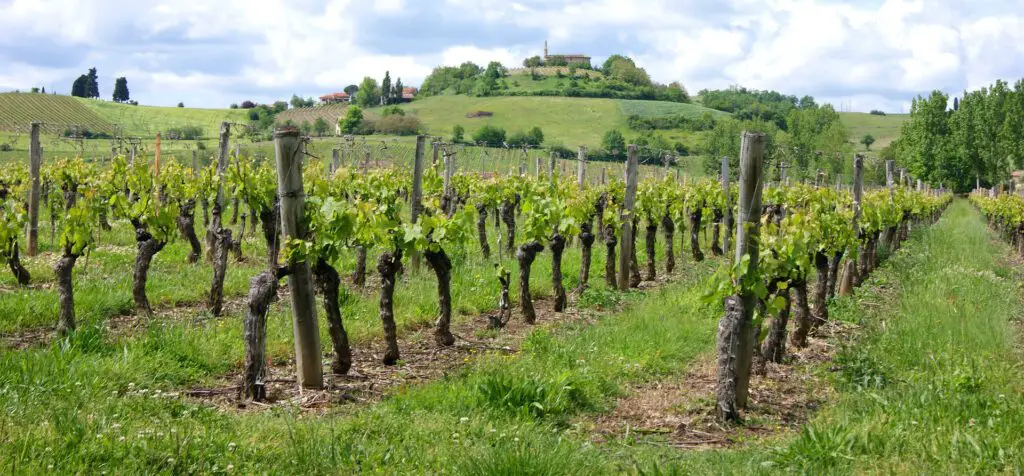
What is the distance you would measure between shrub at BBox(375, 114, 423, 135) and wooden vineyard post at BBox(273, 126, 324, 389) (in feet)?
234

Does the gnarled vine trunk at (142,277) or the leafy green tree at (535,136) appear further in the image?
the leafy green tree at (535,136)

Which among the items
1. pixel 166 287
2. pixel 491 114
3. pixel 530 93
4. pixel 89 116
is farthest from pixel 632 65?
pixel 166 287

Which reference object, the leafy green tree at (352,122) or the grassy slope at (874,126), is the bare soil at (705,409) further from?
the grassy slope at (874,126)

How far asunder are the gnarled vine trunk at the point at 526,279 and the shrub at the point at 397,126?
6726 centimetres

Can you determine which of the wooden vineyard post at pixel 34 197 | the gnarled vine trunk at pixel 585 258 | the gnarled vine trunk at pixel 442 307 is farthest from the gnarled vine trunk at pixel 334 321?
the wooden vineyard post at pixel 34 197

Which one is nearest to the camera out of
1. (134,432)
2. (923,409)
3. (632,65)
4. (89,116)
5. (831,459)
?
(134,432)

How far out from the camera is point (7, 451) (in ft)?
14.1

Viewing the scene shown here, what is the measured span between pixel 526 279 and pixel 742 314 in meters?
4.51

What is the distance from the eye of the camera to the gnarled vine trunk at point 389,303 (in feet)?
27.3

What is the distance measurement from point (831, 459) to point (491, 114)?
332ft

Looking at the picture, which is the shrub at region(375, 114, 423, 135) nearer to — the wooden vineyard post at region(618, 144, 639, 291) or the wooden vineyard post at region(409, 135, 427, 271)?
the wooden vineyard post at region(618, 144, 639, 291)

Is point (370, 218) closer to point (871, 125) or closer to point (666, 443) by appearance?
point (666, 443)

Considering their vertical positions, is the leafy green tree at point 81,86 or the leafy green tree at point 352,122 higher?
the leafy green tree at point 81,86

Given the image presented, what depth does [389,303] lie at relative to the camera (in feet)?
28.0
